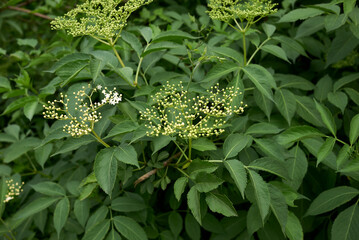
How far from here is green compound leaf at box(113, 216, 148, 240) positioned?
1.70m

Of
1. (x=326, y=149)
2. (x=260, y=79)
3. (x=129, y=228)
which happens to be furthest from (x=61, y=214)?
(x=326, y=149)

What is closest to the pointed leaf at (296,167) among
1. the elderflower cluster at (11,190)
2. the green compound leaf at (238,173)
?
the green compound leaf at (238,173)

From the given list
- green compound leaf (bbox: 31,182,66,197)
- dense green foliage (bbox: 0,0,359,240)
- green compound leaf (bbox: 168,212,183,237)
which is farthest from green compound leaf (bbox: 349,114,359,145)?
green compound leaf (bbox: 31,182,66,197)

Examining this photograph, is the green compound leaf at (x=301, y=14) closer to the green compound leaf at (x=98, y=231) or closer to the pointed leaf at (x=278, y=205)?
the pointed leaf at (x=278, y=205)

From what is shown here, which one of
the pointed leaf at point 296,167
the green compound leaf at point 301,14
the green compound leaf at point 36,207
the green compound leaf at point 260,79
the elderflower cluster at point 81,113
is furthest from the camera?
the green compound leaf at point 301,14

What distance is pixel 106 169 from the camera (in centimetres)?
144

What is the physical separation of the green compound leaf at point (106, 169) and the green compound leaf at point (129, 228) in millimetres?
416

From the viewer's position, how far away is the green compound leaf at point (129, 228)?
1.70 meters

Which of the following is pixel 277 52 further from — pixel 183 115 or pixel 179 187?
pixel 179 187

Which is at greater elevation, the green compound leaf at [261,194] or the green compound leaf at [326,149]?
the green compound leaf at [326,149]

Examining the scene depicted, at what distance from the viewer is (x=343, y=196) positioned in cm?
171

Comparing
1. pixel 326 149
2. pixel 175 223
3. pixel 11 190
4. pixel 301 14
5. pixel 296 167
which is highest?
pixel 301 14

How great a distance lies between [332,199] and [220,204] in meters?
0.64

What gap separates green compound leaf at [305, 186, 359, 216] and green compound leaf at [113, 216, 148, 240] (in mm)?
832
